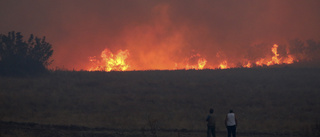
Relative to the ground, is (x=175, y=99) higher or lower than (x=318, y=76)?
lower

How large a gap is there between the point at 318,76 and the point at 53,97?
33585 millimetres

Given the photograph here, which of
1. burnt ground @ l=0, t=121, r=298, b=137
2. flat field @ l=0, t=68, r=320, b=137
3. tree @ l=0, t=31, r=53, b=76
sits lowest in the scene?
burnt ground @ l=0, t=121, r=298, b=137

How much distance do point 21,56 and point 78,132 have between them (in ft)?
107

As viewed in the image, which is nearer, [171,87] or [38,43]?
[171,87]

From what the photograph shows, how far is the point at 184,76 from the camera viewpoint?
48.8 m

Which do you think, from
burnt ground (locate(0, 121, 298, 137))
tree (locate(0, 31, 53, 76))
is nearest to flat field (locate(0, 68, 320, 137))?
burnt ground (locate(0, 121, 298, 137))

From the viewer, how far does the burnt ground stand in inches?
802

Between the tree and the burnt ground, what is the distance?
26.0 m

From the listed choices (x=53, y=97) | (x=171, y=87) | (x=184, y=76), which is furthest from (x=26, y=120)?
(x=184, y=76)

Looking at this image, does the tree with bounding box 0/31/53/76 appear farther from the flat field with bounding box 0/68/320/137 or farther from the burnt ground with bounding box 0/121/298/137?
the burnt ground with bounding box 0/121/298/137

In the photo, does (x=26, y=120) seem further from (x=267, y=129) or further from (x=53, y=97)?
(x=267, y=129)

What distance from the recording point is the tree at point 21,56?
4819 centimetres

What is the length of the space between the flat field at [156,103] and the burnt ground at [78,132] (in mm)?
55

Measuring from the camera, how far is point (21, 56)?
5044 cm
